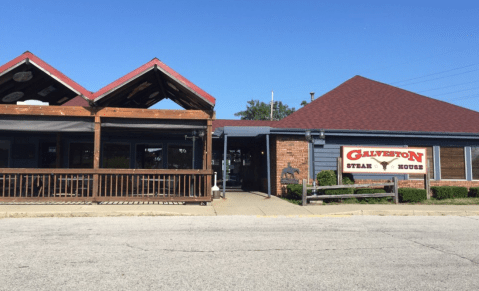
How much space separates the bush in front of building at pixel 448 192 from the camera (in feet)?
47.1

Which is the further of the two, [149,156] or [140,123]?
[149,156]

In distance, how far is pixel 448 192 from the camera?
569 inches

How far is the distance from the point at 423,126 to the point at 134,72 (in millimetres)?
12714

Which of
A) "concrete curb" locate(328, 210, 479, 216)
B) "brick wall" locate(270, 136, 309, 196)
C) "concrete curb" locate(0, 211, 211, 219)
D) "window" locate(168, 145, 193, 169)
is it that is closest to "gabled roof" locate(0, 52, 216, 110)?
"concrete curb" locate(0, 211, 211, 219)

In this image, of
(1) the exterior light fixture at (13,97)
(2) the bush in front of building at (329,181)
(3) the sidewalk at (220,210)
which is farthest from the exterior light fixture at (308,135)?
(1) the exterior light fixture at (13,97)

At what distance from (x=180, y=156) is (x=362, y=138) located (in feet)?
27.2

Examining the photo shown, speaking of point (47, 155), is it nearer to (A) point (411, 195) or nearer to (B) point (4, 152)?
(B) point (4, 152)

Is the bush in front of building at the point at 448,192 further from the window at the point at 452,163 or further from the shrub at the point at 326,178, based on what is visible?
the shrub at the point at 326,178

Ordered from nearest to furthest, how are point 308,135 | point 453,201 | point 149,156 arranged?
1. point 453,201
2. point 308,135
3. point 149,156

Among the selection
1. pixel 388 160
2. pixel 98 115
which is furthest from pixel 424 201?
pixel 98 115

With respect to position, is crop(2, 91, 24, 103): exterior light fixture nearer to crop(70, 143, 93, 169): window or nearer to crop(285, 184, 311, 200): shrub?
crop(70, 143, 93, 169): window

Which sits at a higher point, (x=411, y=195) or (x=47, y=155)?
(x=47, y=155)

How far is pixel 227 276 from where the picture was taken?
4.50 meters

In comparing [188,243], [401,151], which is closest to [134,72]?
[188,243]
